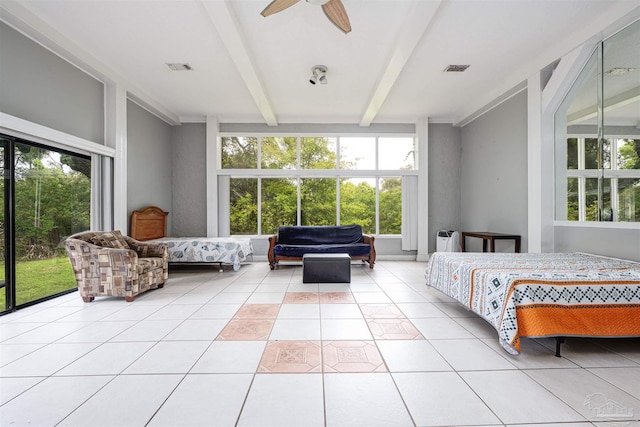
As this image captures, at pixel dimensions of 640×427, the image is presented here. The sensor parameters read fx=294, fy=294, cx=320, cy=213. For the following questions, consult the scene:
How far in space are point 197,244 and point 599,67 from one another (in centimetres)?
619

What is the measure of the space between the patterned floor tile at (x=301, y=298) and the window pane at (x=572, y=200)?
11.4 feet

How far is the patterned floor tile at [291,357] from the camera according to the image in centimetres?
195

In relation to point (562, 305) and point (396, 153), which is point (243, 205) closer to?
point (396, 153)

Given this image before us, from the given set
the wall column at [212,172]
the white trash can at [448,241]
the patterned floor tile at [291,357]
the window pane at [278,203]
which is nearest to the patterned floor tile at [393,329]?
the patterned floor tile at [291,357]

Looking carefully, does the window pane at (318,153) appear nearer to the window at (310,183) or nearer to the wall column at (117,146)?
the window at (310,183)

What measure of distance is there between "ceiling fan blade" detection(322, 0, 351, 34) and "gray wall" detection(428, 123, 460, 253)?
446cm

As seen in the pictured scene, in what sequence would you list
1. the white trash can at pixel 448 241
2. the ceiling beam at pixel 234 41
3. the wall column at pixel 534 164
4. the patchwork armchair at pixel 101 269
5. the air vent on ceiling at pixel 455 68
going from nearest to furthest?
the ceiling beam at pixel 234 41 < the patchwork armchair at pixel 101 269 < the wall column at pixel 534 164 < the air vent on ceiling at pixel 455 68 < the white trash can at pixel 448 241

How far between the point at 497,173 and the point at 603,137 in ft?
6.51

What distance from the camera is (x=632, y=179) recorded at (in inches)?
122

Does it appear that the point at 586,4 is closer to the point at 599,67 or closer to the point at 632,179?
the point at 599,67

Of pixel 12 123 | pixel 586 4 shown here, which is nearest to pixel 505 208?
pixel 586 4

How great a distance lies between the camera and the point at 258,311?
3.12 meters

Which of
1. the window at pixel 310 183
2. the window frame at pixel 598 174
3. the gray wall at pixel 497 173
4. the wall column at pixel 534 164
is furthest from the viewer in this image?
the window at pixel 310 183

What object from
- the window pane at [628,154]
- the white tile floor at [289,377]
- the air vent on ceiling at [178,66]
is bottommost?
the white tile floor at [289,377]
